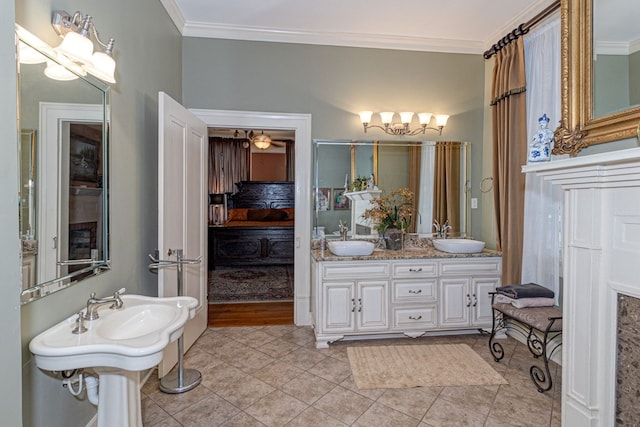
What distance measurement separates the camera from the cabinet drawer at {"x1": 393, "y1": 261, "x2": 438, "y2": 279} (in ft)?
9.95

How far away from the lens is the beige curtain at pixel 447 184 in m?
3.66

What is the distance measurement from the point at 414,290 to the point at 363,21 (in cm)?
260

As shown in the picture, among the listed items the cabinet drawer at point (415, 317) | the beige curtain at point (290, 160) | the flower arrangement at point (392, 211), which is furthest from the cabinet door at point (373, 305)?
the beige curtain at point (290, 160)

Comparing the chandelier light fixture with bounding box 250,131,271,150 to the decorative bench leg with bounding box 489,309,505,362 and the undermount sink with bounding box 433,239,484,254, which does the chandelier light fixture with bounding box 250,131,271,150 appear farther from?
the decorative bench leg with bounding box 489,309,505,362

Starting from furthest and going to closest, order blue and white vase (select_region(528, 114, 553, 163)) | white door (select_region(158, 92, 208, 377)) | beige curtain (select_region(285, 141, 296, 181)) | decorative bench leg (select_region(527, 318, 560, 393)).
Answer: beige curtain (select_region(285, 141, 296, 181)) → white door (select_region(158, 92, 208, 377)) → decorative bench leg (select_region(527, 318, 560, 393)) → blue and white vase (select_region(528, 114, 553, 163))

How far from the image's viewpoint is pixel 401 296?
120 inches

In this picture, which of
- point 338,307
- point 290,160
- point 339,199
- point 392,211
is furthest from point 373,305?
point 290,160

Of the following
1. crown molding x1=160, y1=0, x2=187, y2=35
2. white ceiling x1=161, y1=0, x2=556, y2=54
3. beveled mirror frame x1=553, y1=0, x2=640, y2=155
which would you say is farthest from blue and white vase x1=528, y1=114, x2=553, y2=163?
crown molding x1=160, y1=0, x2=187, y2=35

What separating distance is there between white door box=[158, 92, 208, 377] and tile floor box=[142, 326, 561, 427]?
42cm

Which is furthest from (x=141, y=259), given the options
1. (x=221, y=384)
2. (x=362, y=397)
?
(x=362, y=397)

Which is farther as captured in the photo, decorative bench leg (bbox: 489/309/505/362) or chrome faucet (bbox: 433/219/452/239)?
chrome faucet (bbox: 433/219/452/239)

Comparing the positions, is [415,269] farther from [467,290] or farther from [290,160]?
[290,160]

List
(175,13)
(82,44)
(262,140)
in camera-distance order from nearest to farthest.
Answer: (82,44) → (175,13) → (262,140)

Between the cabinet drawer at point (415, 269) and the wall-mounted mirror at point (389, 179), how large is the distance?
62 cm
